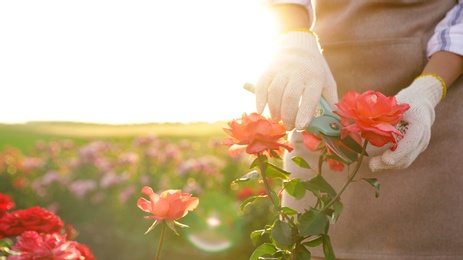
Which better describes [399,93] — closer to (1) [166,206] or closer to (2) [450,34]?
(2) [450,34]

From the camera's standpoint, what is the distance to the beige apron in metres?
1.74

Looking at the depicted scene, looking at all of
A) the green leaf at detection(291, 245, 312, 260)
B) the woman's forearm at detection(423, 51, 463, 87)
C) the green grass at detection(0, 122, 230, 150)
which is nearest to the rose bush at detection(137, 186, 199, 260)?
the green leaf at detection(291, 245, 312, 260)

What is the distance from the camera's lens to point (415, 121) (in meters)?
1.55

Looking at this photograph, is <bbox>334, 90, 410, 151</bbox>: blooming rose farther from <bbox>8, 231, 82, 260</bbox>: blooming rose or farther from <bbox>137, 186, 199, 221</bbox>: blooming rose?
<bbox>8, 231, 82, 260</bbox>: blooming rose

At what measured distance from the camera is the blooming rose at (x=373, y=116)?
1.26m

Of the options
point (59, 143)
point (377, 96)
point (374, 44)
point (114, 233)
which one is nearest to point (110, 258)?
point (114, 233)

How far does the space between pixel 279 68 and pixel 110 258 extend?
11.9ft

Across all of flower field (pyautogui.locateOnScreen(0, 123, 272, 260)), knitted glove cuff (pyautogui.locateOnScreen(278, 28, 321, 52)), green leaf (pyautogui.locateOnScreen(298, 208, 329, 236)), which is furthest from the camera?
flower field (pyautogui.locateOnScreen(0, 123, 272, 260))

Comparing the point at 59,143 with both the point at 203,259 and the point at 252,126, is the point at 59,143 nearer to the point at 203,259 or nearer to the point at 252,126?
the point at 203,259

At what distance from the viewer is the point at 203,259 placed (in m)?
4.53

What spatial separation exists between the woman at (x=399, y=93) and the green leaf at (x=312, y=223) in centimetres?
48

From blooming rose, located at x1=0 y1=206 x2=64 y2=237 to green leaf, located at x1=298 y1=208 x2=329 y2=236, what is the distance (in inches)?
37.9

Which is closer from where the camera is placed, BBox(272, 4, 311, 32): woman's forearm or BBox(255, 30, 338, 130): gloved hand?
BBox(255, 30, 338, 130): gloved hand

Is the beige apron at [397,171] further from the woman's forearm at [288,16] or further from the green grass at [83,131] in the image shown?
the green grass at [83,131]
